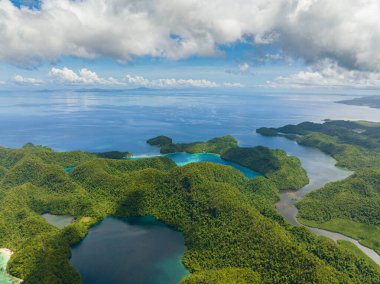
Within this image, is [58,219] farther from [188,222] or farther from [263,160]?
[263,160]

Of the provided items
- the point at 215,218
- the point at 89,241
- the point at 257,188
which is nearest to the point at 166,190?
the point at 215,218

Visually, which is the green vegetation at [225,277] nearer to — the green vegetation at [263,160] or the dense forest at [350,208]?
the dense forest at [350,208]

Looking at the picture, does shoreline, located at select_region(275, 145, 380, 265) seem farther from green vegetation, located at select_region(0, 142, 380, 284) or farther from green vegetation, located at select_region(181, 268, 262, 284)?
green vegetation, located at select_region(181, 268, 262, 284)

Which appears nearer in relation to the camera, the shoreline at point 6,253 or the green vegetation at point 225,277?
the green vegetation at point 225,277

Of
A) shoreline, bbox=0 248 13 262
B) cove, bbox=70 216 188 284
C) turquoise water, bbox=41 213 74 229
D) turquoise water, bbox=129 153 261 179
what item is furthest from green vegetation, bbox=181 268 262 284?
turquoise water, bbox=129 153 261 179

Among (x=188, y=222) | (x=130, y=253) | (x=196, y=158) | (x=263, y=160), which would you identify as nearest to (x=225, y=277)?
(x=188, y=222)

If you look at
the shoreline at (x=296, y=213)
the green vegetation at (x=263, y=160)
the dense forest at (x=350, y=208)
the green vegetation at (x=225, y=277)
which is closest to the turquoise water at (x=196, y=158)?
the green vegetation at (x=263, y=160)

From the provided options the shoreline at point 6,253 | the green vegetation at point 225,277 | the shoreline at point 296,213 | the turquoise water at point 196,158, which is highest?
the green vegetation at point 225,277
